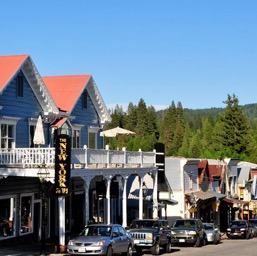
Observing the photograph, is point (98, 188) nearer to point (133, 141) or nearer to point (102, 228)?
point (102, 228)

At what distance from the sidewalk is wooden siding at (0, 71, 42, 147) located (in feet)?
17.8

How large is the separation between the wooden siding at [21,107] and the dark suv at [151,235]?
305 inches

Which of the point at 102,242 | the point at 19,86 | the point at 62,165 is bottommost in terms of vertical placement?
the point at 102,242

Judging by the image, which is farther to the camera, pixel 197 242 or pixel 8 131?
pixel 197 242

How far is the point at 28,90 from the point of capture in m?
33.4

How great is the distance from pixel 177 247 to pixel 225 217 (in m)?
29.2

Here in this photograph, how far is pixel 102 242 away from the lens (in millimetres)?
25172

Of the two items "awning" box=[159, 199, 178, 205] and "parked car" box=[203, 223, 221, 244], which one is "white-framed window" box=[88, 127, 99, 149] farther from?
"parked car" box=[203, 223, 221, 244]

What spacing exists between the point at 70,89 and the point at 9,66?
7517 mm

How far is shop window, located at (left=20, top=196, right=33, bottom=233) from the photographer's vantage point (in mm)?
32812

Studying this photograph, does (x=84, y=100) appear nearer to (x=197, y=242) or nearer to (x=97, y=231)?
(x=197, y=242)

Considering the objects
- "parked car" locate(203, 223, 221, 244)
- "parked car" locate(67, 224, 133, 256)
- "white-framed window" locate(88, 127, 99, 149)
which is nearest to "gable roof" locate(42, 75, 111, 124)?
"white-framed window" locate(88, 127, 99, 149)

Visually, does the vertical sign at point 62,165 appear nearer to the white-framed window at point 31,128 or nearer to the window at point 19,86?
the window at point 19,86

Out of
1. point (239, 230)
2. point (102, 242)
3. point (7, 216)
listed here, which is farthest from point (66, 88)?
point (239, 230)
